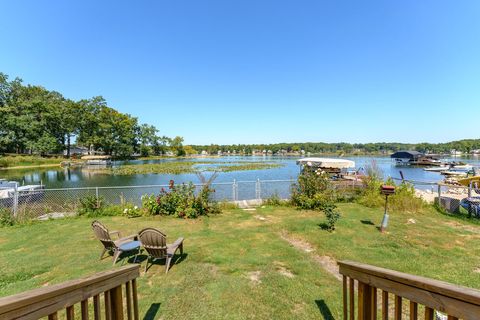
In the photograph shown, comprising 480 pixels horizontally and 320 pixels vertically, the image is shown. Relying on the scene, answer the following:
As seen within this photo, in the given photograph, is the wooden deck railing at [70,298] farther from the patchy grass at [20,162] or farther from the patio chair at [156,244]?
the patchy grass at [20,162]

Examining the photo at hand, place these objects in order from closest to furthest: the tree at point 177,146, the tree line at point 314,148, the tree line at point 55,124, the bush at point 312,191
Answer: the bush at point 312,191 → the tree line at point 55,124 → the tree at point 177,146 → the tree line at point 314,148

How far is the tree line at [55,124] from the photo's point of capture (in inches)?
1612

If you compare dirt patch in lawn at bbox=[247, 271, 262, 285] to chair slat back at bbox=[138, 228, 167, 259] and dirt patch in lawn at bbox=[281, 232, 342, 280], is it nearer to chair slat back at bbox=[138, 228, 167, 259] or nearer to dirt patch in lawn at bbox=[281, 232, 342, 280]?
dirt patch in lawn at bbox=[281, 232, 342, 280]

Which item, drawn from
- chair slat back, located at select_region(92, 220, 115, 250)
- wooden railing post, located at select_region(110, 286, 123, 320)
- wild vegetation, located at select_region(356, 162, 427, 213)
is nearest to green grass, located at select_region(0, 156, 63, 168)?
chair slat back, located at select_region(92, 220, 115, 250)

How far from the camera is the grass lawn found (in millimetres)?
3150

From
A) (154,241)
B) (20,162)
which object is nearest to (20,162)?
(20,162)

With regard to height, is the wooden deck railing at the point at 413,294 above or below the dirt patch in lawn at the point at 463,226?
above

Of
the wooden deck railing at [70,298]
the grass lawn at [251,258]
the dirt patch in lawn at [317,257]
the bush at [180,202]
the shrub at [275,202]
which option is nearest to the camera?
the wooden deck railing at [70,298]

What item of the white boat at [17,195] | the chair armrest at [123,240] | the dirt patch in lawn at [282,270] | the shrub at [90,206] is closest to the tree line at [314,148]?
the white boat at [17,195]

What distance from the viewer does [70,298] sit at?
1372mm

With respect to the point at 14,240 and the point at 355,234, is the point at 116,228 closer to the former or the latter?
the point at 14,240

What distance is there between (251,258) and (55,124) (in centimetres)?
5909

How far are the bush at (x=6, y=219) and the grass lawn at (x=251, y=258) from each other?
1.51ft

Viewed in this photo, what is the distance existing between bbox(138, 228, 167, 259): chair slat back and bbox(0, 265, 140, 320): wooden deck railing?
6.94 feet
